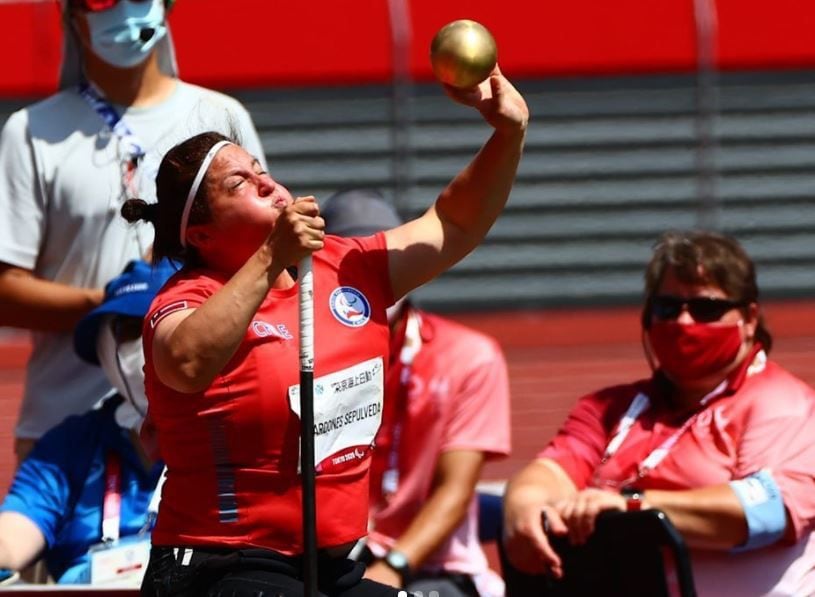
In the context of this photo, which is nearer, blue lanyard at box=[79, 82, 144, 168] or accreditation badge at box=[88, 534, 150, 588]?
accreditation badge at box=[88, 534, 150, 588]

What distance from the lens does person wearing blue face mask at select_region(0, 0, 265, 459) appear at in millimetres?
4957

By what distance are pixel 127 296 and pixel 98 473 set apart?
464 millimetres

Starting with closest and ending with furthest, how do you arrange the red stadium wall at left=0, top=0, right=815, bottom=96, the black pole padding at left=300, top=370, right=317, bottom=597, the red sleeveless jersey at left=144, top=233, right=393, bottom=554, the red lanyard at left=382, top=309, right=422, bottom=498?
the black pole padding at left=300, top=370, right=317, bottom=597 → the red sleeveless jersey at left=144, top=233, right=393, bottom=554 → the red lanyard at left=382, top=309, right=422, bottom=498 → the red stadium wall at left=0, top=0, right=815, bottom=96

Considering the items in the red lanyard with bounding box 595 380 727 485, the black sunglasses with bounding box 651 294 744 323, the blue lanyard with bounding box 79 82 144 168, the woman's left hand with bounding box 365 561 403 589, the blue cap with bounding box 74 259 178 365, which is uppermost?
the blue lanyard with bounding box 79 82 144 168

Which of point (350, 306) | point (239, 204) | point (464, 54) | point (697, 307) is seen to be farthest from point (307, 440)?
point (697, 307)

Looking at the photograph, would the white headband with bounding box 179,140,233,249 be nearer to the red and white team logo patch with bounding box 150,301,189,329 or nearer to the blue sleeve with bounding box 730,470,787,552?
the red and white team logo patch with bounding box 150,301,189,329

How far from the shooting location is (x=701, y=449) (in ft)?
15.0

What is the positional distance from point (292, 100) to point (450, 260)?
11705 mm

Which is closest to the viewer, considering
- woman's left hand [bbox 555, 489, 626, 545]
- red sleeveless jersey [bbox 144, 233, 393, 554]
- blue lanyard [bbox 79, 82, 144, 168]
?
red sleeveless jersey [bbox 144, 233, 393, 554]

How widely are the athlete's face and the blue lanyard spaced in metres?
1.49

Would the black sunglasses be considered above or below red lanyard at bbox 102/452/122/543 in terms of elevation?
above

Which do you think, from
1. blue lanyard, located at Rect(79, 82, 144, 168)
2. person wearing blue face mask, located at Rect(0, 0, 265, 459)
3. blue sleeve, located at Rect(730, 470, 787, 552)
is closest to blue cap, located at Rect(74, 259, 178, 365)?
person wearing blue face mask, located at Rect(0, 0, 265, 459)

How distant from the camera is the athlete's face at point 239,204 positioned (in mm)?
3447

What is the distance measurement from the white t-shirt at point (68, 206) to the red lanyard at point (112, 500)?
36 centimetres
